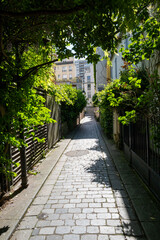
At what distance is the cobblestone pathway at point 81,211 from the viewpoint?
316 centimetres

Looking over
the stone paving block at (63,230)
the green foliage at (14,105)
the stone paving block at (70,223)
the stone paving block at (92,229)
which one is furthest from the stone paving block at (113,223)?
the green foliage at (14,105)

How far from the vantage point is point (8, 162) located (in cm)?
368

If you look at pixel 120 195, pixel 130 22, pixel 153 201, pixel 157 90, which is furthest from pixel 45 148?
pixel 130 22

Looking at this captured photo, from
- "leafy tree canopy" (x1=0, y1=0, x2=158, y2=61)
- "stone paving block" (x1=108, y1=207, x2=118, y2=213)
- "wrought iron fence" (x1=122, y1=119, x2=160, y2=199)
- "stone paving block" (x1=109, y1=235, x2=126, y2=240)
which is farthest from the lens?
"wrought iron fence" (x1=122, y1=119, x2=160, y2=199)

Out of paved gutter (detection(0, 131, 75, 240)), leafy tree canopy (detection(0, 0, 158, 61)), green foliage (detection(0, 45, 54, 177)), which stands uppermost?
leafy tree canopy (detection(0, 0, 158, 61))

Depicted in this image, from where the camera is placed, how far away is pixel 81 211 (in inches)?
152

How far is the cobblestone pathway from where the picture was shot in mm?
3160

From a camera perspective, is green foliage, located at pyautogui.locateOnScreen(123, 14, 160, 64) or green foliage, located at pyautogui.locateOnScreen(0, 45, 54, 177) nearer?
green foliage, located at pyautogui.locateOnScreen(0, 45, 54, 177)

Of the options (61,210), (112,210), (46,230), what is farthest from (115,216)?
(46,230)

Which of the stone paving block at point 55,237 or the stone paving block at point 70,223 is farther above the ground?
the stone paving block at point 70,223

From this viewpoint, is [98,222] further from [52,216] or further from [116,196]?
[116,196]

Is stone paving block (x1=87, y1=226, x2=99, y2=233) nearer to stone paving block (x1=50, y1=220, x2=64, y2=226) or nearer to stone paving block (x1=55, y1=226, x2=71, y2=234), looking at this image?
stone paving block (x1=55, y1=226, x2=71, y2=234)

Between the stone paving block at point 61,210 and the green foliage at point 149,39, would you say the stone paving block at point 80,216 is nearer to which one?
the stone paving block at point 61,210

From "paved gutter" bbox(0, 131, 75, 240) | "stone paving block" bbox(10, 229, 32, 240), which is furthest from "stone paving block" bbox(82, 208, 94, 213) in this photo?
"paved gutter" bbox(0, 131, 75, 240)
